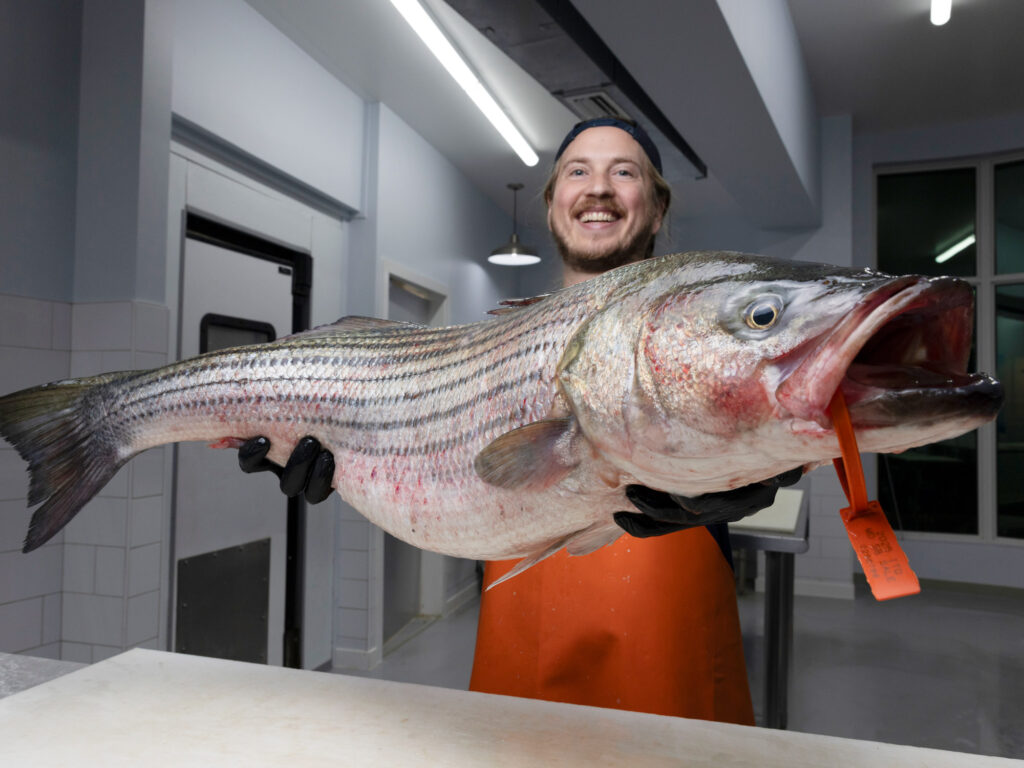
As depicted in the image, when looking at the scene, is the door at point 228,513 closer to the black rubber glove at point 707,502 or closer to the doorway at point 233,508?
the doorway at point 233,508

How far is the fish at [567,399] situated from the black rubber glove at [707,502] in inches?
1.1

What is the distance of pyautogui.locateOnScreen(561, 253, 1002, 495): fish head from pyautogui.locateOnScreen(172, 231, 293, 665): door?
9.25 ft

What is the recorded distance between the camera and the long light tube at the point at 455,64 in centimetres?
295

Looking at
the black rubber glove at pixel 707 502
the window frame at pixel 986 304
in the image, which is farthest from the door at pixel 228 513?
the window frame at pixel 986 304

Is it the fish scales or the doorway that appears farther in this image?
the doorway

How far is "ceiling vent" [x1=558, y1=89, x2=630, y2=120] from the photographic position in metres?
3.56

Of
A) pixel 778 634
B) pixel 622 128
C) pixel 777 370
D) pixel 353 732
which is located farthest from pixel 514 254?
pixel 777 370

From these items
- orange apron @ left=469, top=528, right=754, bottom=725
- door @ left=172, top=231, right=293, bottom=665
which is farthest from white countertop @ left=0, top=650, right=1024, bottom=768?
door @ left=172, top=231, right=293, bottom=665

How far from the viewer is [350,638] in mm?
4293

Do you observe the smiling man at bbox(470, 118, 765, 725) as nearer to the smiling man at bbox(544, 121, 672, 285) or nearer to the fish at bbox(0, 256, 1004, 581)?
the fish at bbox(0, 256, 1004, 581)

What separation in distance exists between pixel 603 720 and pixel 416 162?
15.5ft

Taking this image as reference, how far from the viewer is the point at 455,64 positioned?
11.4 ft

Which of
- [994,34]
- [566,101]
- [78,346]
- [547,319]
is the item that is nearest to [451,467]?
[547,319]

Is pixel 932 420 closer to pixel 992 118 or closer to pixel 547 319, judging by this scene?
pixel 547 319
